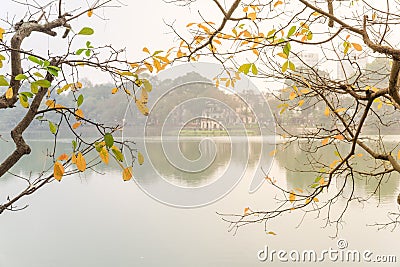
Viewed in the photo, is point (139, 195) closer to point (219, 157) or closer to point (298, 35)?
point (219, 157)

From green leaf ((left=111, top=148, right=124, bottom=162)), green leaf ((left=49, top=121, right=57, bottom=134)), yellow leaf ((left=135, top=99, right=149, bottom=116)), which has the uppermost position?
yellow leaf ((left=135, top=99, right=149, bottom=116))

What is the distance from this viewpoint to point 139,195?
4.03 m

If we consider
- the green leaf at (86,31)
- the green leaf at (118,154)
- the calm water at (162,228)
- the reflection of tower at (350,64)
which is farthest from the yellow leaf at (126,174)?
the calm water at (162,228)

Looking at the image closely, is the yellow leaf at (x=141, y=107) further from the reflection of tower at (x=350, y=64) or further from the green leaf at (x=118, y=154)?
the reflection of tower at (x=350, y=64)

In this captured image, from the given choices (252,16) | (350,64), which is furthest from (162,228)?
(252,16)

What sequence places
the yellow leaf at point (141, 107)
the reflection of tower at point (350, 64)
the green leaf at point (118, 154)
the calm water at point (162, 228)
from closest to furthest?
the green leaf at point (118, 154) → the yellow leaf at point (141, 107) → the reflection of tower at point (350, 64) → the calm water at point (162, 228)

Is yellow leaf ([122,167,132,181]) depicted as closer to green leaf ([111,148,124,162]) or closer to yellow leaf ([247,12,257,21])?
green leaf ([111,148,124,162])

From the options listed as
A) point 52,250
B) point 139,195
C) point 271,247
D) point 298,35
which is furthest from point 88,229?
point 298,35

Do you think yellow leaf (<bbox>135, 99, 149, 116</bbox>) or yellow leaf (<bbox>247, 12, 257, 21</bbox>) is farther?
yellow leaf (<bbox>247, 12, 257, 21</bbox>)

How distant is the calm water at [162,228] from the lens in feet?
9.27

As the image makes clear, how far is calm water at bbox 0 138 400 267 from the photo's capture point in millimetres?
2824

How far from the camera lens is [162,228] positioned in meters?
3.28

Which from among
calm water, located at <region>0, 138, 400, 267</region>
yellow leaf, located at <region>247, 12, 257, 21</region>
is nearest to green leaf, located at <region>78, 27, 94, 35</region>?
yellow leaf, located at <region>247, 12, 257, 21</region>

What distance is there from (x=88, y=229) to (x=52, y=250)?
0.40 metres
